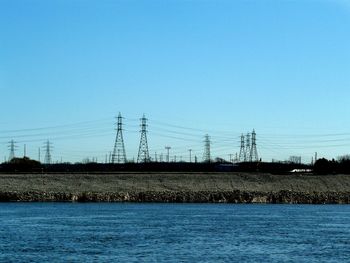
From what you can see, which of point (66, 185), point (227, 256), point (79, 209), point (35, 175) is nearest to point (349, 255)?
point (227, 256)

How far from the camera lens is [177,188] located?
321 ft

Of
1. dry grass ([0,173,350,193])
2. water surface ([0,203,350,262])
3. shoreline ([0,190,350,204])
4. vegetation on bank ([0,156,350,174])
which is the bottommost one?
water surface ([0,203,350,262])

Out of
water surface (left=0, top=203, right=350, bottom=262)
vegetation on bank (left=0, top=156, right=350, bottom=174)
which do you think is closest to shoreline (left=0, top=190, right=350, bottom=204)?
water surface (left=0, top=203, right=350, bottom=262)

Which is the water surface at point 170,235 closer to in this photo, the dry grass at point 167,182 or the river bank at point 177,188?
the river bank at point 177,188

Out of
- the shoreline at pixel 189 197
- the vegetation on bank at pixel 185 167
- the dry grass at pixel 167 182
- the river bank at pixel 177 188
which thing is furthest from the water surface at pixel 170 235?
the vegetation on bank at pixel 185 167

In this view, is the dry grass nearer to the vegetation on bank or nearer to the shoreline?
the shoreline

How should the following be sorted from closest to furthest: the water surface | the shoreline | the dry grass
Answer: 1. the water surface
2. the shoreline
3. the dry grass

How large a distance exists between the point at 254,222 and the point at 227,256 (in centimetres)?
2126

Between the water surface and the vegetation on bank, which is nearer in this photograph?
the water surface

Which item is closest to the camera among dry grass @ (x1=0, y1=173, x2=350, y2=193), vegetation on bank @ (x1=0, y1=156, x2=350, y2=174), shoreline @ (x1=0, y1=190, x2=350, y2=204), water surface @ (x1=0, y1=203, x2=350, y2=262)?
water surface @ (x1=0, y1=203, x2=350, y2=262)

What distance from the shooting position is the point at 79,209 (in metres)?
73.5

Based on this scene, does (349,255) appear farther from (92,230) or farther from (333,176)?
(333,176)

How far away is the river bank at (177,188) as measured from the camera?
294 ft

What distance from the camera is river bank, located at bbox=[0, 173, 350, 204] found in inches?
3533
